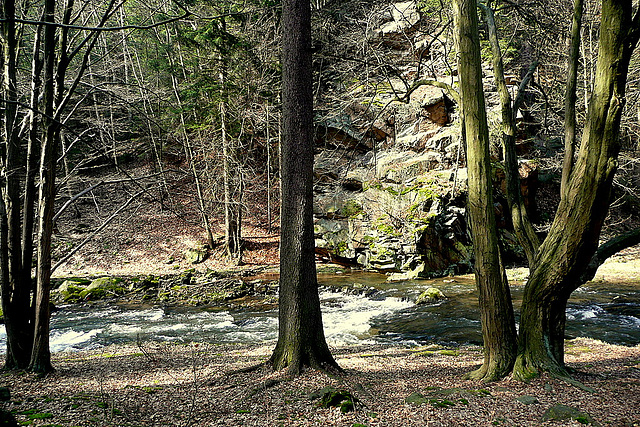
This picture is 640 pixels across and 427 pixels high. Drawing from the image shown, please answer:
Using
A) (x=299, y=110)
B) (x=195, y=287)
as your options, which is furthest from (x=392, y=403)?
(x=195, y=287)

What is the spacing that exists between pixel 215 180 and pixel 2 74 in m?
13.0

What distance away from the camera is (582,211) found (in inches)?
163

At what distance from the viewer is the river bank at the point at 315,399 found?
12.3 ft

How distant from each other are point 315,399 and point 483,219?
2.78 metres

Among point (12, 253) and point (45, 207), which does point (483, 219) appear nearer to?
point (45, 207)

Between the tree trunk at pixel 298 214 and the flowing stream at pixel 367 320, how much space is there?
391 centimetres

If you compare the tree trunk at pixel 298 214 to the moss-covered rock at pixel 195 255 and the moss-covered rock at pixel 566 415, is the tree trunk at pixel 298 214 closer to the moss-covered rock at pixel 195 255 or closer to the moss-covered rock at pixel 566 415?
the moss-covered rock at pixel 566 415

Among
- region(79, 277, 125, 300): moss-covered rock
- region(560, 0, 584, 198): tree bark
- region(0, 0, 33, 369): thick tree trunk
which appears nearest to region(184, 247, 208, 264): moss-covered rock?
region(79, 277, 125, 300): moss-covered rock

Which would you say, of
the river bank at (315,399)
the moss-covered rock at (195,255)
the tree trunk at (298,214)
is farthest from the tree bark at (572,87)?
the moss-covered rock at (195,255)

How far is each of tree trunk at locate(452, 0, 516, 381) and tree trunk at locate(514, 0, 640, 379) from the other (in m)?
0.21

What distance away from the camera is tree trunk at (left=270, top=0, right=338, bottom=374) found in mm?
5078

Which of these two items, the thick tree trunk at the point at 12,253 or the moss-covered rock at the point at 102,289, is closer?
the thick tree trunk at the point at 12,253

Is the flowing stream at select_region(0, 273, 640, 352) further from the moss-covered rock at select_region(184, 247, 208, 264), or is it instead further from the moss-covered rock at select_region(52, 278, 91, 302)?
the moss-covered rock at select_region(184, 247, 208, 264)

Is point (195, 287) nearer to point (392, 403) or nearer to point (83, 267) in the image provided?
point (83, 267)
